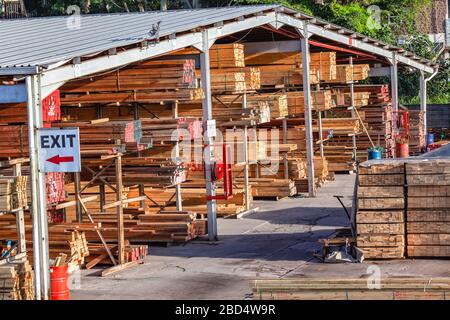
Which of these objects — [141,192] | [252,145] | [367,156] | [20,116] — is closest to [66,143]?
[20,116]

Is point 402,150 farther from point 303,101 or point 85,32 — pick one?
point 85,32

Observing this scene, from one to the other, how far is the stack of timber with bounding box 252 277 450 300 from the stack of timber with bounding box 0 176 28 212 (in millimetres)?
5104

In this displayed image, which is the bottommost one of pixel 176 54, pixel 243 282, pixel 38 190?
pixel 243 282

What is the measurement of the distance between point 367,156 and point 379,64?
4.78m

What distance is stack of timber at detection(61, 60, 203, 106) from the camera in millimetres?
25891

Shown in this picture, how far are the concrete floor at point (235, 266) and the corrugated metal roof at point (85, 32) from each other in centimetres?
460

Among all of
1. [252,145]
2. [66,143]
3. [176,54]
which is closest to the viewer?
[66,143]

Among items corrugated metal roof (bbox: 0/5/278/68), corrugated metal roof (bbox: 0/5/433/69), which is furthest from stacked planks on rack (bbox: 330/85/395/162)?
corrugated metal roof (bbox: 0/5/278/68)

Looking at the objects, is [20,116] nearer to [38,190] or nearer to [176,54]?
[38,190]

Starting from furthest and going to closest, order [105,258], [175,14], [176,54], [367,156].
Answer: [367,156] < [175,14] < [176,54] < [105,258]

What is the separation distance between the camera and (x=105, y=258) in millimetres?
23516

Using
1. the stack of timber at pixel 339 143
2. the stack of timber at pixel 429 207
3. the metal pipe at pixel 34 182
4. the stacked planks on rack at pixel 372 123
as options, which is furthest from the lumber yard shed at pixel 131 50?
the stack of timber at pixel 429 207

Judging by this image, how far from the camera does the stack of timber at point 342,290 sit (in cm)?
1659

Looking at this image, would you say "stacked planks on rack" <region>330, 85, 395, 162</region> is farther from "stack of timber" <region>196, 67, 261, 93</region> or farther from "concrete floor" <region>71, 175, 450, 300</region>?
"concrete floor" <region>71, 175, 450, 300</region>
